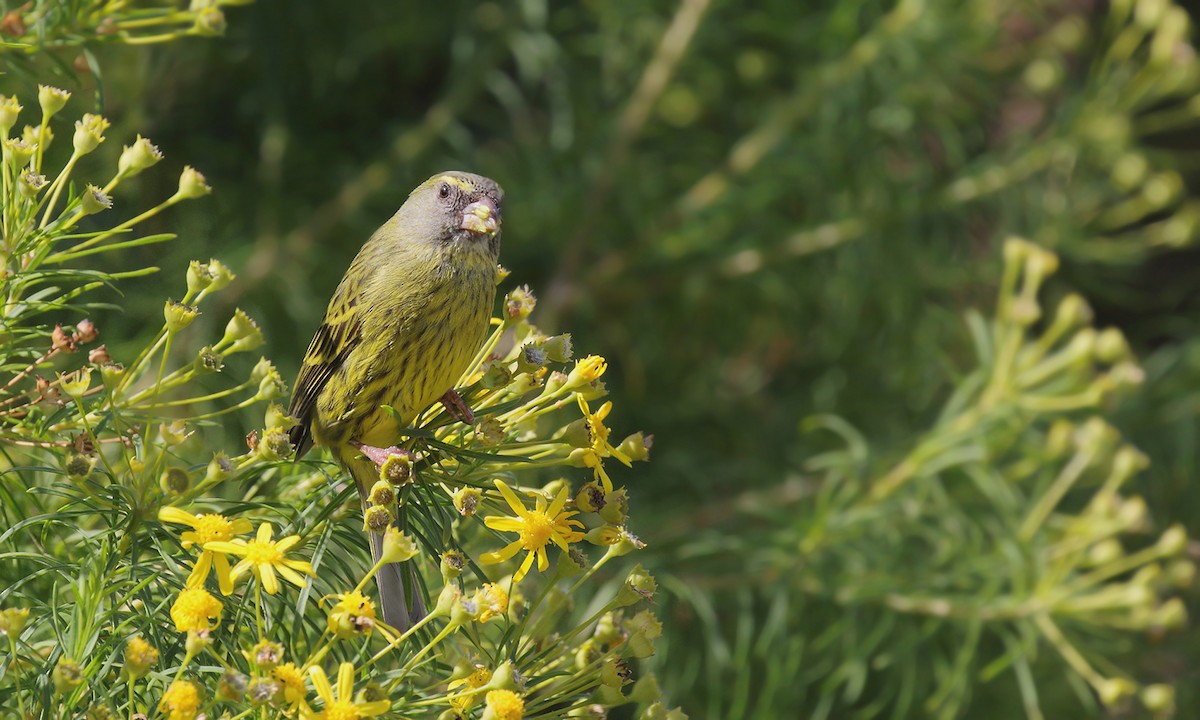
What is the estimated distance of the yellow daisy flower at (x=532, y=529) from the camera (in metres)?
1.49

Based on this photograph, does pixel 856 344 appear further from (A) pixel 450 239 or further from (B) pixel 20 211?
(B) pixel 20 211

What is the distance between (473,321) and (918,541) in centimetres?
207

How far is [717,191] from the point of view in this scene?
3.92 m

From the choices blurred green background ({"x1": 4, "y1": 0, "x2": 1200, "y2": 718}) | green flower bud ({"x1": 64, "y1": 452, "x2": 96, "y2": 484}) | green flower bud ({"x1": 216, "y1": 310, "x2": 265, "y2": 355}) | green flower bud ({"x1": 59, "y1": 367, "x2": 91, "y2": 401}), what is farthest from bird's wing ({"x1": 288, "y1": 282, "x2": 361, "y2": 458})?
blurred green background ({"x1": 4, "y1": 0, "x2": 1200, "y2": 718})

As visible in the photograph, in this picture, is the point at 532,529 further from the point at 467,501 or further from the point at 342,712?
the point at 342,712

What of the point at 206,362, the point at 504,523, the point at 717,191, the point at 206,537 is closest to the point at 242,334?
the point at 206,362

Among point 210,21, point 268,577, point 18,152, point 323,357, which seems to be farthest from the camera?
point 323,357

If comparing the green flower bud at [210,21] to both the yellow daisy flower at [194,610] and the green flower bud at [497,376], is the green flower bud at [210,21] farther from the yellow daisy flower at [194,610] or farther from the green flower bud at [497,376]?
the yellow daisy flower at [194,610]

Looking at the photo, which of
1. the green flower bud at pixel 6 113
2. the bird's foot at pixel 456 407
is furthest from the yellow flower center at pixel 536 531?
the green flower bud at pixel 6 113

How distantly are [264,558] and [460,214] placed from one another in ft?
2.99

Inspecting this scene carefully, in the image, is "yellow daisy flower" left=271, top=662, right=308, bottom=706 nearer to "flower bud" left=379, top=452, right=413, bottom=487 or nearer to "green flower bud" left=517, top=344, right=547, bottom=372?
"flower bud" left=379, top=452, right=413, bottom=487

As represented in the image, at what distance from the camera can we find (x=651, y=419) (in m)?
3.96

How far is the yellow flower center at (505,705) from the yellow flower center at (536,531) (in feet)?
0.68

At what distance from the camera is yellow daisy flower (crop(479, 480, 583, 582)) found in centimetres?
149
